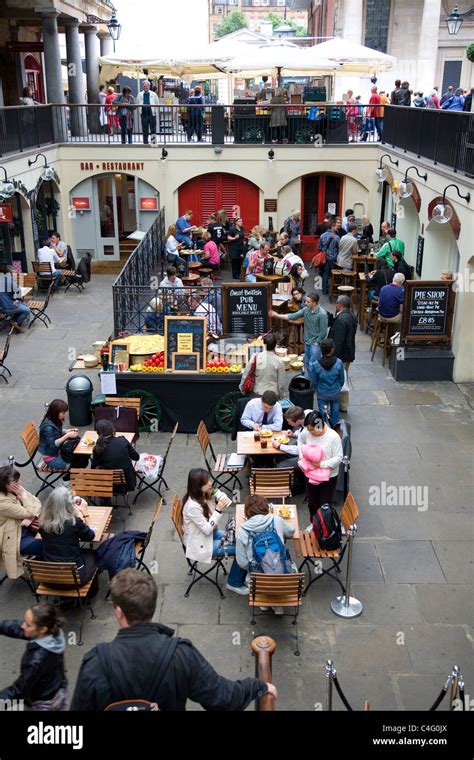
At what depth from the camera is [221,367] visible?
11.5 meters

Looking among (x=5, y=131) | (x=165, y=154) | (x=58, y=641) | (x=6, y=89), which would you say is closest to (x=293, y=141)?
(x=165, y=154)

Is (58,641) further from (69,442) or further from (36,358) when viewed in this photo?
(36,358)

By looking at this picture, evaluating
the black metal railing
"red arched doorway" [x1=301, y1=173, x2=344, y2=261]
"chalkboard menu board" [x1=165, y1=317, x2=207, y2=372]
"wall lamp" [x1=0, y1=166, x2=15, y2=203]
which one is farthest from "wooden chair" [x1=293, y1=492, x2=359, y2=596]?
"red arched doorway" [x1=301, y1=173, x2=344, y2=261]

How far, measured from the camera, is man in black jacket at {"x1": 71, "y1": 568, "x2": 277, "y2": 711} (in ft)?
12.0

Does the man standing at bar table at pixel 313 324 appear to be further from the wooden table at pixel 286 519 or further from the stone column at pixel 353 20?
the stone column at pixel 353 20

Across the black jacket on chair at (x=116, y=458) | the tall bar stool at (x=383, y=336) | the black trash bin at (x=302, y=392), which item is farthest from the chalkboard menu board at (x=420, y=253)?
the black jacket on chair at (x=116, y=458)

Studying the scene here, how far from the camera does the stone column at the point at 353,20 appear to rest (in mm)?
32062

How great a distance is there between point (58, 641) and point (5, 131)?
16007mm

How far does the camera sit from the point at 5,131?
1823 cm

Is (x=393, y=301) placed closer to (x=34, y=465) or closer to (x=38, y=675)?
(x=34, y=465)

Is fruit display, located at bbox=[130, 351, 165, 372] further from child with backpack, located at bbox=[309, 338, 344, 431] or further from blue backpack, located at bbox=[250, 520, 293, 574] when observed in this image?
blue backpack, located at bbox=[250, 520, 293, 574]

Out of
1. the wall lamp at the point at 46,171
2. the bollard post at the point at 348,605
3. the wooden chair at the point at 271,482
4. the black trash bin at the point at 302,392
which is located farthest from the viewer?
the wall lamp at the point at 46,171

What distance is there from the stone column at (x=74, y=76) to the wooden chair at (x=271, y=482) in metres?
17.9

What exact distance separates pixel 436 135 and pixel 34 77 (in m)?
18.5
